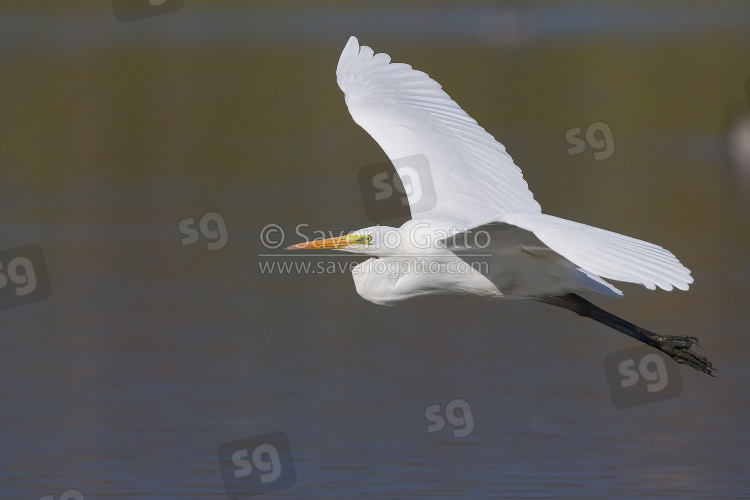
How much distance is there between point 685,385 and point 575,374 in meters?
0.72

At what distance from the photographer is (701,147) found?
18156mm

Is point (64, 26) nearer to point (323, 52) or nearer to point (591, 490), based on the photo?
point (323, 52)

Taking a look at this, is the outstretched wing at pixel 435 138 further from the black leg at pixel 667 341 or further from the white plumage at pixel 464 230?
the black leg at pixel 667 341

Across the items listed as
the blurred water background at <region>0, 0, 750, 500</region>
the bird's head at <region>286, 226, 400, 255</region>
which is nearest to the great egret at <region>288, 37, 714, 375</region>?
the bird's head at <region>286, 226, 400, 255</region>

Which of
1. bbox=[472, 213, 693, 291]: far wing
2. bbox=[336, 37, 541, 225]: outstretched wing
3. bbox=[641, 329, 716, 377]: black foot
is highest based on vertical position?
bbox=[336, 37, 541, 225]: outstretched wing

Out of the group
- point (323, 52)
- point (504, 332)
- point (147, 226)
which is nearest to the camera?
point (504, 332)

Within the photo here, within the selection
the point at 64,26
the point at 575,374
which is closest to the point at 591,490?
the point at 575,374

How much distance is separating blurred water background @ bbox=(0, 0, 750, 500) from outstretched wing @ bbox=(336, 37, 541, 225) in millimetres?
1355

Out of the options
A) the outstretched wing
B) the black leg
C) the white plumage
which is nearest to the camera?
the white plumage

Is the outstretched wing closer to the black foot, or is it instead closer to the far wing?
the black foot

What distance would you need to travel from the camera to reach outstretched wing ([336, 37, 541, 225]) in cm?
809

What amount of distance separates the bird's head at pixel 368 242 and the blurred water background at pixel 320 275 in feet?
4.02

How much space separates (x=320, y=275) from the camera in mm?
12062

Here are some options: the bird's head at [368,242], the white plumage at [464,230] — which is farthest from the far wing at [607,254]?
the bird's head at [368,242]
